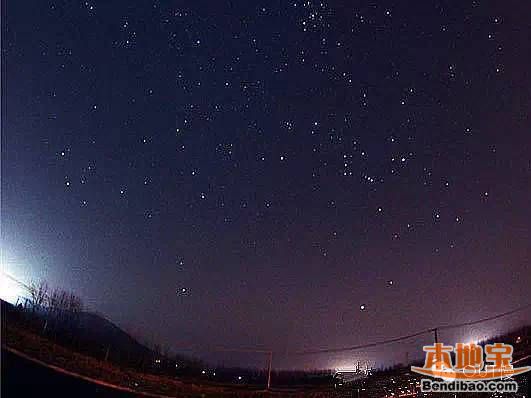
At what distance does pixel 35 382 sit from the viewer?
33.3 ft

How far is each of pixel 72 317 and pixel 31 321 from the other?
4810mm

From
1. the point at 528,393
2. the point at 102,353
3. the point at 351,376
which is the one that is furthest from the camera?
the point at 351,376

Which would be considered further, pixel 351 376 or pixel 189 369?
pixel 189 369

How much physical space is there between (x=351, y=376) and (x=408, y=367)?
202 centimetres

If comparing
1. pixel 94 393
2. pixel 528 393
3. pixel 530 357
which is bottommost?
pixel 94 393

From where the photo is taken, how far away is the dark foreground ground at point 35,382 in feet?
32.3

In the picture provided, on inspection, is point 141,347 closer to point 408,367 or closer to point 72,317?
point 72,317

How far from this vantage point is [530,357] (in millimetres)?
11773

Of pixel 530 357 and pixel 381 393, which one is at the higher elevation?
pixel 530 357

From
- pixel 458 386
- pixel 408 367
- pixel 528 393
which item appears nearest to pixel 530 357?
pixel 528 393

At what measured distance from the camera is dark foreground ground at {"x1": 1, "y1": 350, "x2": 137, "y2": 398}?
9.84 metres

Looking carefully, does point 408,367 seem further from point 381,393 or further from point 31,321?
point 31,321

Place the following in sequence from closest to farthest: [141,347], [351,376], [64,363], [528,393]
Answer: [64,363], [528,393], [351,376], [141,347]

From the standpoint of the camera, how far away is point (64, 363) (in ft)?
35.1
